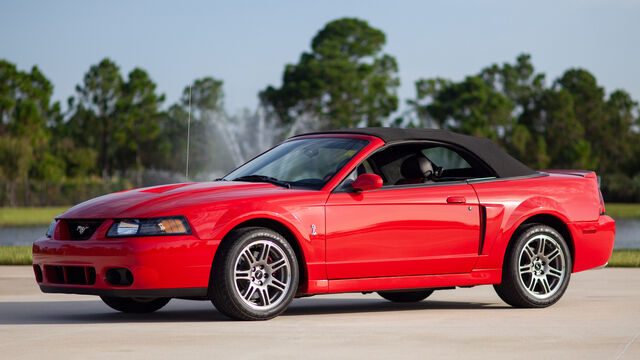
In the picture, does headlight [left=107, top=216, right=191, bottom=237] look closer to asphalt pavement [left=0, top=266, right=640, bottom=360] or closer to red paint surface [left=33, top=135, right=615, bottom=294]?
red paint surface [left=33, top=135, right=615, bottom=294]

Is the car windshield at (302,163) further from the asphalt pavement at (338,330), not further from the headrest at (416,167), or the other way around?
the asphalt pavement at (338,330)

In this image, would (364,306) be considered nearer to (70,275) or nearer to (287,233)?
(287,233)

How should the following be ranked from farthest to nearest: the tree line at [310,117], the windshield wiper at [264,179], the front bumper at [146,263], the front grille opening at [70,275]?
the tree line at [310,117], the windshield wiper at [264,179], the front grille opening at [70,275], the front bumper at [146,263]

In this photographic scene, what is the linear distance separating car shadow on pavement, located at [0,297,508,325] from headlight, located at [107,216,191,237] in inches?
33.1

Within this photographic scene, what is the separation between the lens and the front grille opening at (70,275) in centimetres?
753

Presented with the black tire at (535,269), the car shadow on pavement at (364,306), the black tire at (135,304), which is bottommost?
the car shadow on pavement at (364,306)

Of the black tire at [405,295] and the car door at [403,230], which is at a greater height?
the car door at [403,230]

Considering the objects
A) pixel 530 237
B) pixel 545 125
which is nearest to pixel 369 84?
pixel 545 125

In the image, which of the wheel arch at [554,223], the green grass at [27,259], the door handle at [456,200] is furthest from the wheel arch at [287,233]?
the green grass at [27,259]

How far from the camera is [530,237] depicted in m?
8.88

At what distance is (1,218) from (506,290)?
1852 inches

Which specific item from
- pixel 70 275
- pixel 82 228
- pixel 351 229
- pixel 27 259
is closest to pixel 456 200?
pixel 351 229

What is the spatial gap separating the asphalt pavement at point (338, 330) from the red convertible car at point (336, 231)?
0.27 metres

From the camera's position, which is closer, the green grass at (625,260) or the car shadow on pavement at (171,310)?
the car shadow on pavement at (171,310)
